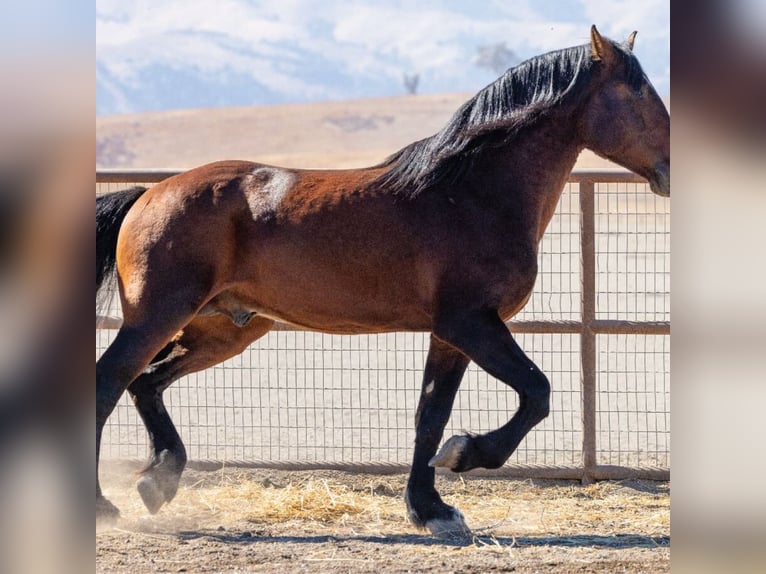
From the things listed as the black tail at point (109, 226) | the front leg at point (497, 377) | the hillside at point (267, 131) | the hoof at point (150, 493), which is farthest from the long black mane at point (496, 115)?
the hillside at point (267, 131)

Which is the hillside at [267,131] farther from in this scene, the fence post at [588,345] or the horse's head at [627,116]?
the horse's head at [627,116]

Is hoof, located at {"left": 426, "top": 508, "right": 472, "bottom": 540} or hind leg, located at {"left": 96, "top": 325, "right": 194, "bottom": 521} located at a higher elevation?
hind leg, located at {"left": 96, "top": 325, "right": 194, "bottom": 521}

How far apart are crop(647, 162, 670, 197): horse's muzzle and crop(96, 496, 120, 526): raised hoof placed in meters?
3.11

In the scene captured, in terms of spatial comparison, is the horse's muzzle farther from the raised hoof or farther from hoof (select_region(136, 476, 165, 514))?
the raised hoof

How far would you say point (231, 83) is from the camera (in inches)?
5133

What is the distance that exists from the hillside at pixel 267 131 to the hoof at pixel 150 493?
2163 inches

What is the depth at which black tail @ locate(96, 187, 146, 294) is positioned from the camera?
560 cm

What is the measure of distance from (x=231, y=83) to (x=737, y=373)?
13282 cm

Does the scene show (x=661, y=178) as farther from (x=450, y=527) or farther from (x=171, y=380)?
(x=171, y=380)

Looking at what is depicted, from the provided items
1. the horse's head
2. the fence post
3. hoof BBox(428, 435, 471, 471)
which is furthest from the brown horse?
the fence post

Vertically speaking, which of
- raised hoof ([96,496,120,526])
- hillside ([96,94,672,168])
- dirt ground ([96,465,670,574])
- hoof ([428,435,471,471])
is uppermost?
hillside ([96,94,672,168])

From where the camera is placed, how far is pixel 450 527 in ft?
17.0

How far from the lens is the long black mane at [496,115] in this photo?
17.0 feet

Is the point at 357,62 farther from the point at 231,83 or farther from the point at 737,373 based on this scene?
the point at 737,373
